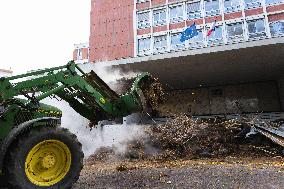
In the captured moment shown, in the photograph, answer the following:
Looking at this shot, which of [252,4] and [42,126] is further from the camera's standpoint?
[252,4]

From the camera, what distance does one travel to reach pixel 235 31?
3500 centimetres

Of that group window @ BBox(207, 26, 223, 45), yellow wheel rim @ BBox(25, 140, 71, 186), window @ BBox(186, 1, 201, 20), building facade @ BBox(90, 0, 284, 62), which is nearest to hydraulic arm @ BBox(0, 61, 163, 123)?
yellow wheel rim @ BBox(25, 140, 71, 186)

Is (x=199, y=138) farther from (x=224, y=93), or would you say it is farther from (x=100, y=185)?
(x=224, y=93)

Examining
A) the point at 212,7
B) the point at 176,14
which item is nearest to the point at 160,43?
the point at 176,14

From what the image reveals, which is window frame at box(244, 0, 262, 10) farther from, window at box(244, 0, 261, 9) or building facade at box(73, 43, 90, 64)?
building facade at box(73, 43, 90, 64)

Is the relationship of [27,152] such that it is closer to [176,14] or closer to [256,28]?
[256,28]

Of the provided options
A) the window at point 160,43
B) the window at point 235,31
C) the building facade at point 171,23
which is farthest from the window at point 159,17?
the window at point 235,31

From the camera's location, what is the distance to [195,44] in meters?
35.3

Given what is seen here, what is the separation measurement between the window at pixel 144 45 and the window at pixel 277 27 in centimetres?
1408

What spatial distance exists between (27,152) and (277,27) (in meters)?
34.0

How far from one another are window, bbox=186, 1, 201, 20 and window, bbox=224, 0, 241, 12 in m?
3.16

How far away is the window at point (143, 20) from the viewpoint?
3937 centimetres

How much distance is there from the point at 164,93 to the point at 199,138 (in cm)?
428

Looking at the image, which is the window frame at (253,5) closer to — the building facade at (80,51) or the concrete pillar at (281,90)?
the concrete pillar at (281,90)
